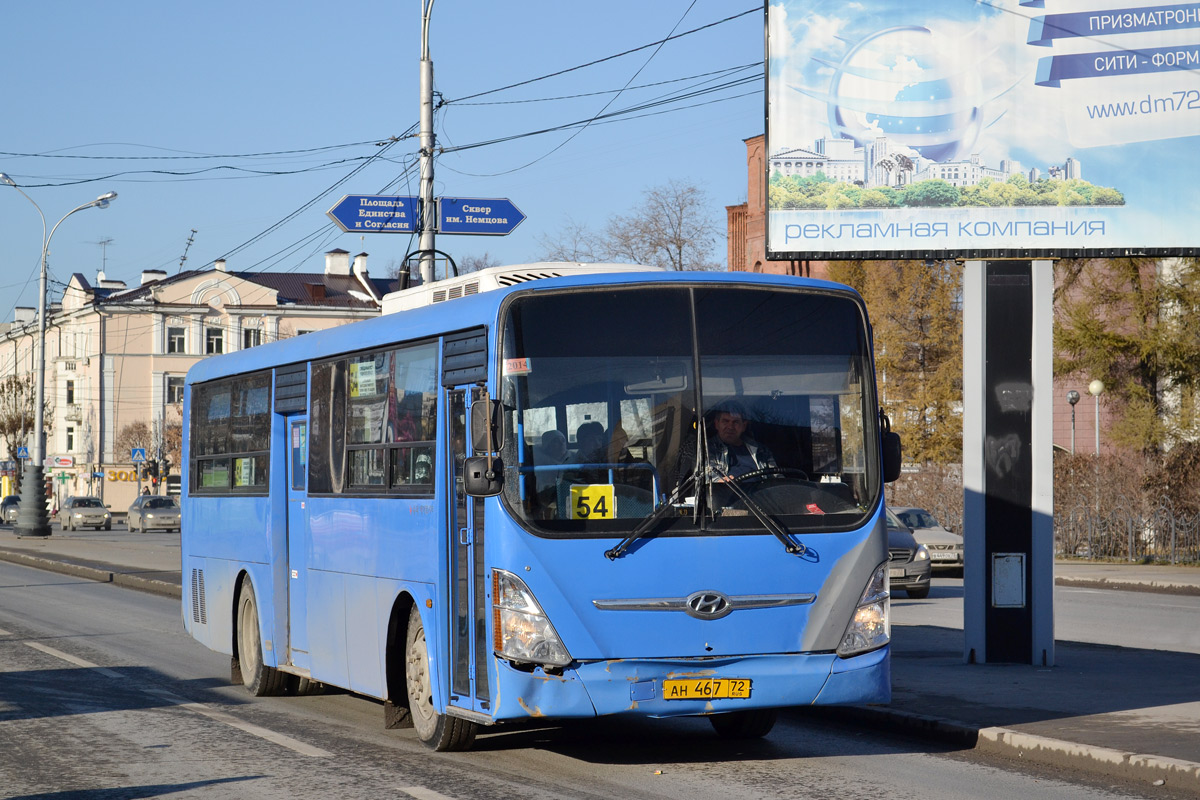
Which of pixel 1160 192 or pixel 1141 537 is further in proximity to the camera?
pixel 1141 537

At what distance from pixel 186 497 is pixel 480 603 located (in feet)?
25.9

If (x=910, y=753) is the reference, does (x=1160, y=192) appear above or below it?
above

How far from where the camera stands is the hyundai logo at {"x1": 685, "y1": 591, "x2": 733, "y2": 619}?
8.63 metres

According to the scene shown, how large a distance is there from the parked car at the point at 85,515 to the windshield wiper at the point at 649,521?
6372cm

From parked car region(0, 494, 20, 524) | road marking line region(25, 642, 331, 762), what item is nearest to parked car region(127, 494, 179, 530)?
parked car region(0, 494, 20, 524)

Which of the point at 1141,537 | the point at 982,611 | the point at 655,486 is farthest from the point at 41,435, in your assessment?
the point at 655,486

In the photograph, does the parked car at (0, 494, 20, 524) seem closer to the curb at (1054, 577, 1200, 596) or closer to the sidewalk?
the curb at (1054, 577, 1200, 596)

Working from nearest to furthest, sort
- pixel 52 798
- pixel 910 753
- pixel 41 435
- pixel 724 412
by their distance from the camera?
pixel 52 798 → pixel 724 412 → pixel 910 753 → pixel 41 435

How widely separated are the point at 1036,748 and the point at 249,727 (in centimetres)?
560

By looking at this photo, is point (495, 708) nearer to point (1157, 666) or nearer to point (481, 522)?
point (481, 522)

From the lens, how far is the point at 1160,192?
1455 cm

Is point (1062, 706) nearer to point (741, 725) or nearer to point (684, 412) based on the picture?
point (741, 725)

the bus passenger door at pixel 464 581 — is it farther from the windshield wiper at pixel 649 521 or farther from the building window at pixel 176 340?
the building window at pixel 176 340

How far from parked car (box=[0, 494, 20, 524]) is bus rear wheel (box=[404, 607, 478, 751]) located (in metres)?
75.7
